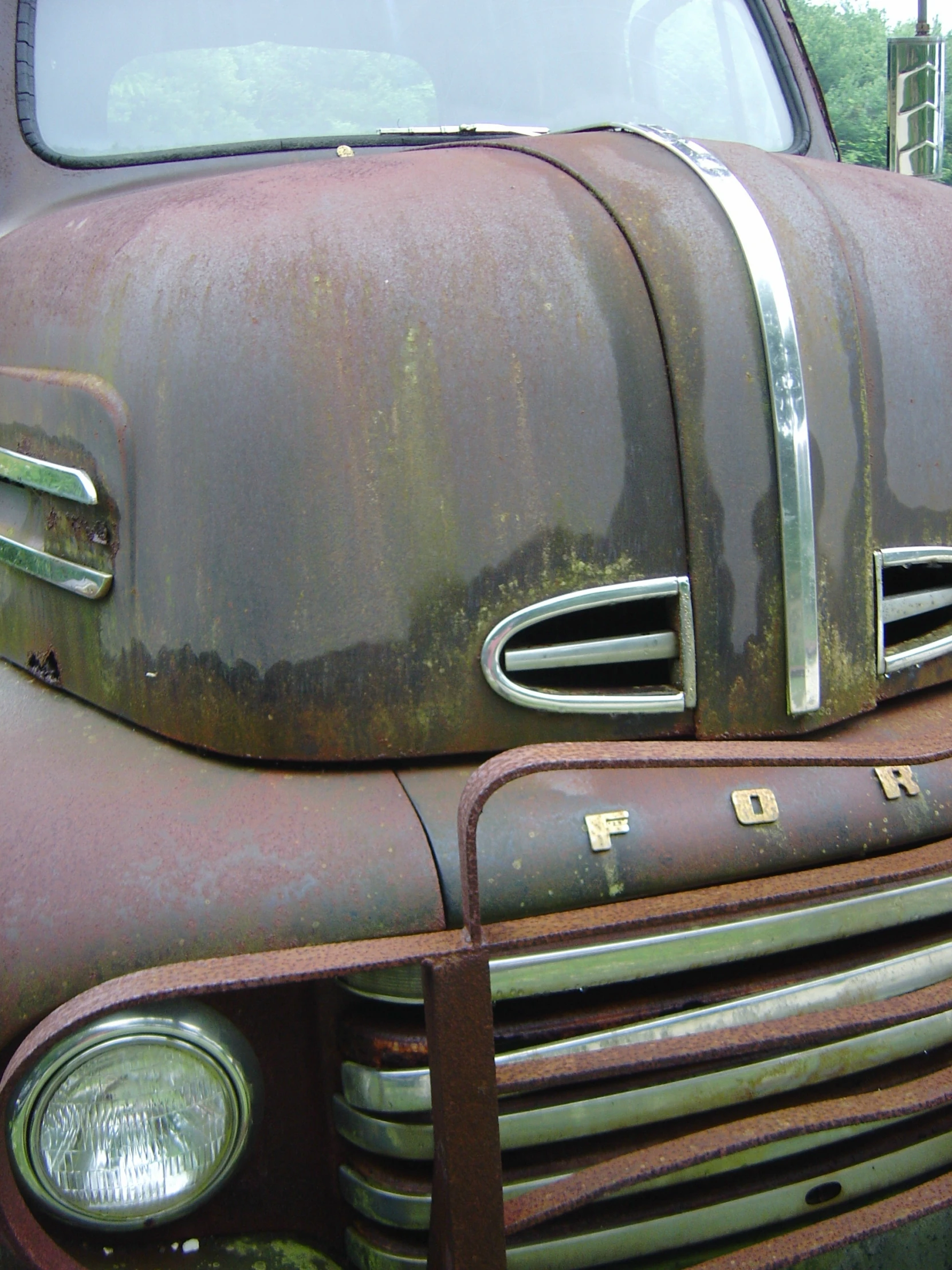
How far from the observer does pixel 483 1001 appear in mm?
1197

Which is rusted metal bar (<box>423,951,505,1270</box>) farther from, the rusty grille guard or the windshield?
the windshield

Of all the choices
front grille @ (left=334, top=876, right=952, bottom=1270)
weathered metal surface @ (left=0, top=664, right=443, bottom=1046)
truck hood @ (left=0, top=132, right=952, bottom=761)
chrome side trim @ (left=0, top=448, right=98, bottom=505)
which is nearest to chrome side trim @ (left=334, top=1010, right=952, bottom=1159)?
front grille @ (left=334, top=876, right=952, bottom=1270)

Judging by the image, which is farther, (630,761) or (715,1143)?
(715,1143)

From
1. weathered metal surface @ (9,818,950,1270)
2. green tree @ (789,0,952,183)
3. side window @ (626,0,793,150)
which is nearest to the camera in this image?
weathered metal surface @ (9,818,950,1270)

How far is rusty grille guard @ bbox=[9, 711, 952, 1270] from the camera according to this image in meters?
1.19

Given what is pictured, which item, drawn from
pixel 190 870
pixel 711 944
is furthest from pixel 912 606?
pixel 190 870

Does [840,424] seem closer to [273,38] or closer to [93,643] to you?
[93,643]

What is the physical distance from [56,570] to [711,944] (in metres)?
1.01

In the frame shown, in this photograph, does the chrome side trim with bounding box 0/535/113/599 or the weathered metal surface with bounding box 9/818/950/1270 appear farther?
the chrome side trim with bounding box 0/535/113/599

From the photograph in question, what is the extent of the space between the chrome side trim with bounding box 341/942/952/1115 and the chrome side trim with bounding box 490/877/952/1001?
0.16ft

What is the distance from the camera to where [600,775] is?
1.46 meters

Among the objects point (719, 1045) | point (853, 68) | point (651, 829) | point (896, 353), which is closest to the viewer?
point (719, 1045)

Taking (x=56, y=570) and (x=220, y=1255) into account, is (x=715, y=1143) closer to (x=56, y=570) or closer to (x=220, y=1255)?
(x=220, y=1255)

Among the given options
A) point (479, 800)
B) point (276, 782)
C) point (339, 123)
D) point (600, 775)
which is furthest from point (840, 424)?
point (339, 123)
